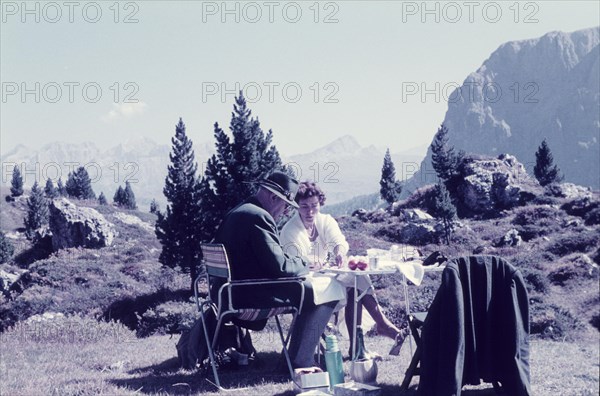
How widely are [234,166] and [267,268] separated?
18.5 metres

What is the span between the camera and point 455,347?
383cm

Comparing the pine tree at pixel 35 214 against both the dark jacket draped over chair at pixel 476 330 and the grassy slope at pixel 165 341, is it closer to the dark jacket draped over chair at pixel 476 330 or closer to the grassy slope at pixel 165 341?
the grassy slope at pixel 165 341

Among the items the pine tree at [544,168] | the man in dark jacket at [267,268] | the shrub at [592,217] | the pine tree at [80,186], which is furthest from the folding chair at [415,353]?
the pine tree at [80,186]

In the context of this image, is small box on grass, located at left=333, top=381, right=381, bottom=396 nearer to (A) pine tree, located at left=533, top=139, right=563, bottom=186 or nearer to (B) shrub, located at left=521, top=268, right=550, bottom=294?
(B) shrub, located at left=521, top=268, right=550, bottom=294

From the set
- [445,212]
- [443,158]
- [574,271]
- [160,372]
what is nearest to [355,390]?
[160,372]

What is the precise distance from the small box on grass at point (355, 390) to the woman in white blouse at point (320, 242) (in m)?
1.19

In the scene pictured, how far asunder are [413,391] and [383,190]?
5606 centimetres

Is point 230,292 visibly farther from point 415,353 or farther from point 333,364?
point 415,353

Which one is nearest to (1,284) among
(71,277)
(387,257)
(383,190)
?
(71,277)

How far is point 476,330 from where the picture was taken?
409 centimetres

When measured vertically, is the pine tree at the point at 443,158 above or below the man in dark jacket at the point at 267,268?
above

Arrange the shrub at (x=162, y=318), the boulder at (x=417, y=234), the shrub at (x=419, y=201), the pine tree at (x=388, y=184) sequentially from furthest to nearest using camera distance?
1. the pine tree at (x=388, y=184)
2. the shrub at (x=419, y=201)
3. the boulder at (x=417, y=234)
4. the shrub at (x=162, y=318)

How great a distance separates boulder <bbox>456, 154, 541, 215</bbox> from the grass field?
3297 cm

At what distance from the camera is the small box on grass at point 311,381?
13.9 ft
